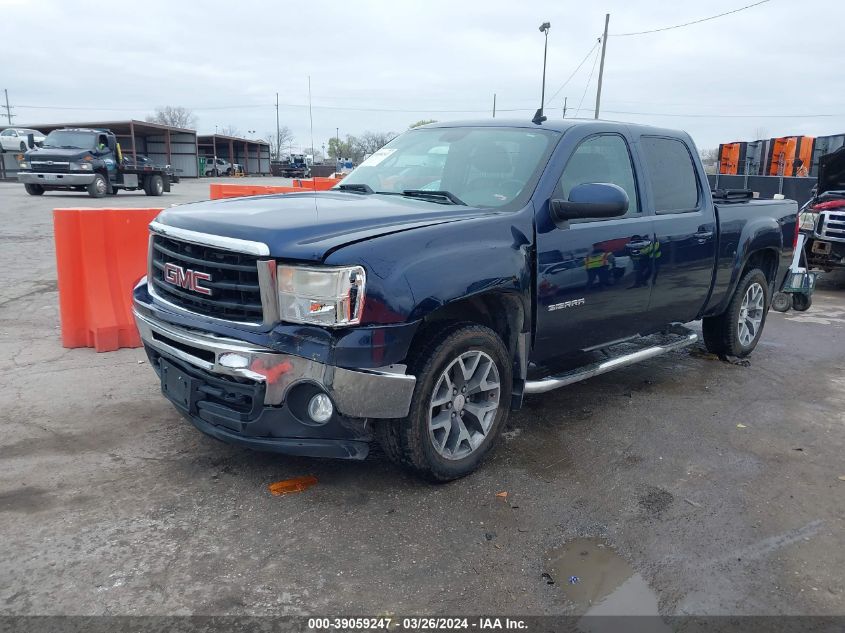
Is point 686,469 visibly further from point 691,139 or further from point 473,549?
point 691,139

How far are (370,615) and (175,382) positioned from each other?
1.61 metres

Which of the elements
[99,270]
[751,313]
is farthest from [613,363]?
[99,270]

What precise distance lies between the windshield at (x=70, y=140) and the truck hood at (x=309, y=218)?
21706 mm

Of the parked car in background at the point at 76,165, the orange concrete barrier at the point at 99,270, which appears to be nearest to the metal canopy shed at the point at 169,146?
the parked car in background at the point at 76,165

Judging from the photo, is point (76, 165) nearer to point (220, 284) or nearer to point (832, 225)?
point (832, 225)

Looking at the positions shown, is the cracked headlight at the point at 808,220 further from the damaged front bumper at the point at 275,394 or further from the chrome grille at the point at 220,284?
the chrome grille at the point at 220,284

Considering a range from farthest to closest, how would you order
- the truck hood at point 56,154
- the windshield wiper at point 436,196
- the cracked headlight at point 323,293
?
the truck hood at point 56,154, the windshield wiper at point 436,196, the cracked headlight at point 323,293

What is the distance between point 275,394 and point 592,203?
1987 millimetres

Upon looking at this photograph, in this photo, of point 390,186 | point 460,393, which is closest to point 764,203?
point 390,186

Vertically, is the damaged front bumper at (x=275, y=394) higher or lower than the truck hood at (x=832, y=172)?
lower

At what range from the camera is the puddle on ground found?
2693 millimetres

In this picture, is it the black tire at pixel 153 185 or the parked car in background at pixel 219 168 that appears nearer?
the black tire at pixel 153 185

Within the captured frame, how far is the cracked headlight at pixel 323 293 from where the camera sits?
3.03 m

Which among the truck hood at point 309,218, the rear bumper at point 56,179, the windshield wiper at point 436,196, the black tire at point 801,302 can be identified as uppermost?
the windshield wiper at point 436,196
